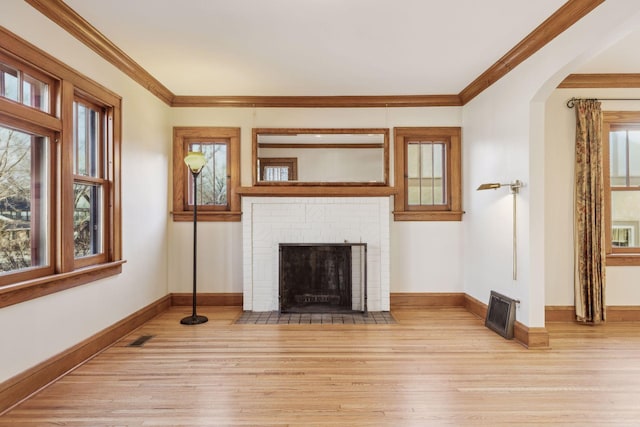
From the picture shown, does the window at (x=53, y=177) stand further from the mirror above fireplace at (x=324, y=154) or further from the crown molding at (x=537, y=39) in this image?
the crown molding at (x=537, y=39)

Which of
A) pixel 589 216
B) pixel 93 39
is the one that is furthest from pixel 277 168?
pixel 589 216

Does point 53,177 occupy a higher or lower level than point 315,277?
higher

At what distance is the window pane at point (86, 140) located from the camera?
3074mm

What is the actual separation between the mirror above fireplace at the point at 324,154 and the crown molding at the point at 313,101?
32 cm

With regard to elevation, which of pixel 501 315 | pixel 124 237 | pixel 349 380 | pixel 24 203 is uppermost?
pixel 24 203

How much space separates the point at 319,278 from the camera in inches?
179

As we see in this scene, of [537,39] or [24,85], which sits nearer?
[24,85]

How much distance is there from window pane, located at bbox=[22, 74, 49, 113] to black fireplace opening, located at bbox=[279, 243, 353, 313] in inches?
104

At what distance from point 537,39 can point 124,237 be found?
393 centimetres

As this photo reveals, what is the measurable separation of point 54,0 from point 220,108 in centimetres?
225

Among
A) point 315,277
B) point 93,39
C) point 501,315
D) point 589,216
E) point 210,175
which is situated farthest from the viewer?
point 210,175

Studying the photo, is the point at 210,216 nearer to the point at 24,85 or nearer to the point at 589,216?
the point at 24,85

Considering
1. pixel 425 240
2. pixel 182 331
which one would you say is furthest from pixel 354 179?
pixel 182 331

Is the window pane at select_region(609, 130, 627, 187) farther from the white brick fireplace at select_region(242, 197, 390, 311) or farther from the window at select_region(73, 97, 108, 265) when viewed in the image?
the window at select_region(73, 97, 108, 265)
